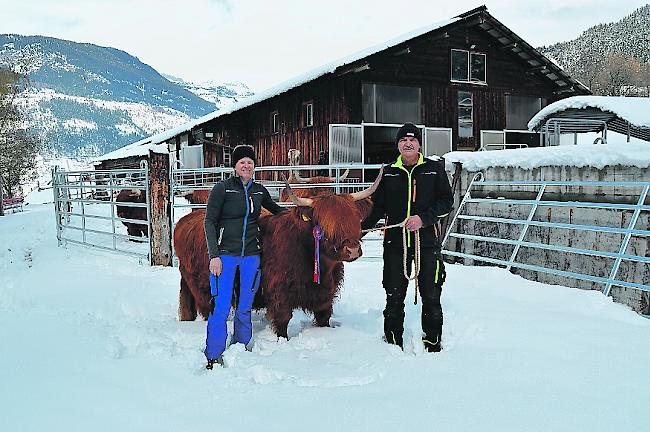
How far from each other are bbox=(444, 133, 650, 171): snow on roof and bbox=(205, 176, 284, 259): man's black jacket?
419cm

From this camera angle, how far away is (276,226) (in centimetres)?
466

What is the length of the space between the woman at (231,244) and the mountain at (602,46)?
73075 millimetres

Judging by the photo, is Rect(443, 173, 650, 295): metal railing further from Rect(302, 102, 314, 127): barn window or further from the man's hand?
Rect(302, 102, 314, 127): barn window

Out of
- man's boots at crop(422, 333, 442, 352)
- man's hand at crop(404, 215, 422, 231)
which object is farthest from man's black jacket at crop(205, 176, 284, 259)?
man's boots at crop(422, 333, 442, 352)

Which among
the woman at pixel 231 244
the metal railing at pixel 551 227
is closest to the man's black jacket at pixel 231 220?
the woman at pixel 231 244

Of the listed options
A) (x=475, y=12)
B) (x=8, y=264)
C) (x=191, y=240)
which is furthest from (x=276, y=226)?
(x=475, y=12)

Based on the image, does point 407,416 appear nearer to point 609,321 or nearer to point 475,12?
point 609,321

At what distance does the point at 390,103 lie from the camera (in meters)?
17.7

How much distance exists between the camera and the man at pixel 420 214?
400 centimetres

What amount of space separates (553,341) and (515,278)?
217 cm

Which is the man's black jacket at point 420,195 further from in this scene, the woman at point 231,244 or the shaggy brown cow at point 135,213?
the shaggy brown cow at point 135,213

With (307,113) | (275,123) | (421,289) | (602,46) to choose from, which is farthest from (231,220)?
(602,46)

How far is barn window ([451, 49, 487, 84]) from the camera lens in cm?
1917

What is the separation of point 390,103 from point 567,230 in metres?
12.1
